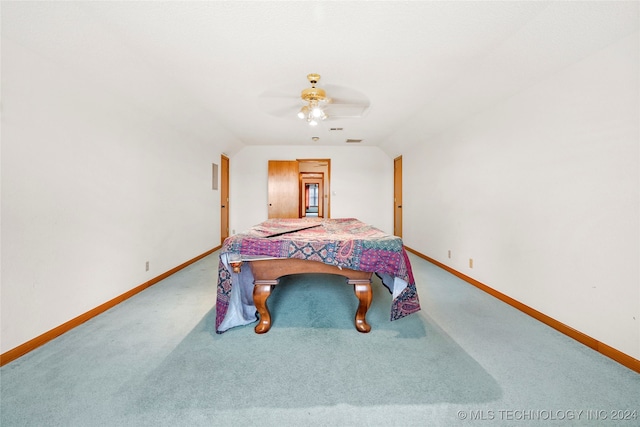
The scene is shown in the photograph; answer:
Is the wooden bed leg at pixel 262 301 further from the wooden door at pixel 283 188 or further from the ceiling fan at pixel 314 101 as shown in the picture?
the wooden door at pixel 283 188

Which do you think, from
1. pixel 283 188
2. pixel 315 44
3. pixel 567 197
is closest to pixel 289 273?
pixel 315 44

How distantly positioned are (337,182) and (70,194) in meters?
4.57

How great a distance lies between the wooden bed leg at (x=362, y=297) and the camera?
1.83 metres

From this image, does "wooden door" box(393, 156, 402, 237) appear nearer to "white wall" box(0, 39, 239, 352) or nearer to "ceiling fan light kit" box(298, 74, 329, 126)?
"ceiling fan light kit" box(298, 74, 329, 126)

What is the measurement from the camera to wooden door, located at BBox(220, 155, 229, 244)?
17.3 ft

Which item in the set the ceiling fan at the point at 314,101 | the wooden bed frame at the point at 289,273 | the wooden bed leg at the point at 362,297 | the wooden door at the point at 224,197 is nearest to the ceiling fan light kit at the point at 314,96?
the ceiling fan at the point at 314,101

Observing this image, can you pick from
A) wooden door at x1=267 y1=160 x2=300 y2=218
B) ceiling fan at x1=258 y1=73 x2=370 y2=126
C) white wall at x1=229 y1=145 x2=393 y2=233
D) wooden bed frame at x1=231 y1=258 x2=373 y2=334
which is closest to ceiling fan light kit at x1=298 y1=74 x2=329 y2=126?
ceiling fan at x1=258 y1=73 x2=370 y2=126

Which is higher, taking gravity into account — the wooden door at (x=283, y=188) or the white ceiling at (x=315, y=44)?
the white ceiling at (x=315, y=44)

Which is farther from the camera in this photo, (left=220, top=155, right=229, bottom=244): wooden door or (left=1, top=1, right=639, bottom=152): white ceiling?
(left=220, top=155, right=229, bottom=244): wooden door

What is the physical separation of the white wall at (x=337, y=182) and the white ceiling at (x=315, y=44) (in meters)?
2.84

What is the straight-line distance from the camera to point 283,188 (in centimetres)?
566

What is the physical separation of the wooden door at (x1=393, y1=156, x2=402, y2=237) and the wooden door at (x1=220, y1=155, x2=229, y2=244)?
3858 millimetres

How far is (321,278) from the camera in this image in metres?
3.17

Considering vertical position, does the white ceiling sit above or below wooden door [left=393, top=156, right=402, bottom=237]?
above
